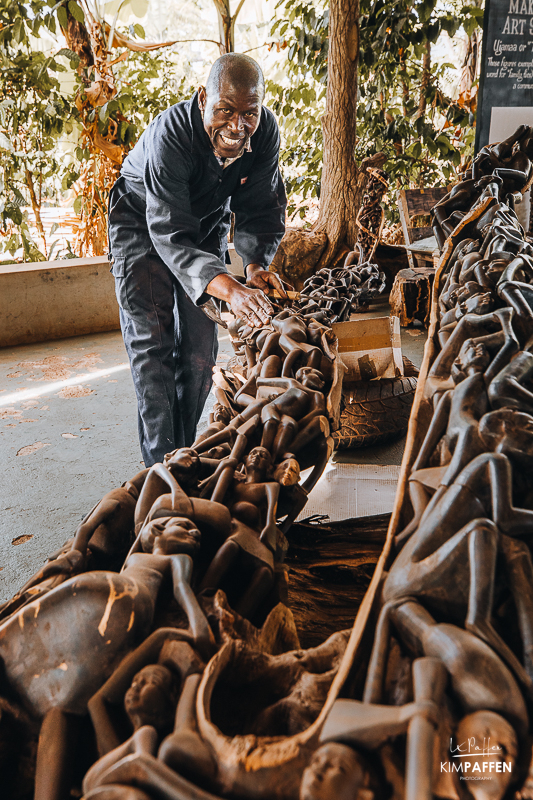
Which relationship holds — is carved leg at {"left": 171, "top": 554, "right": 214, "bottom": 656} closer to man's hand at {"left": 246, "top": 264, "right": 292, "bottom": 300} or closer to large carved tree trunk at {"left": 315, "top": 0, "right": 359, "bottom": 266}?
man's hand at {"left": 246, "top": 264, "right": 292, "bottom": 300}

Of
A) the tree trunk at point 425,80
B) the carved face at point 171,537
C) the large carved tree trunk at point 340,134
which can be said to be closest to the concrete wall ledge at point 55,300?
the large carved tree trunk at point 340,134

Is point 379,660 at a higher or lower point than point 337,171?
lower

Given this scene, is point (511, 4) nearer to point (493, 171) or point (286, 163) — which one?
point (493, 171)

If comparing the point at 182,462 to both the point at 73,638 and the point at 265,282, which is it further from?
the point at 265,282

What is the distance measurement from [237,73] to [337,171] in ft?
9.37

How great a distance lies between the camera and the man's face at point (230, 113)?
5.00 feet

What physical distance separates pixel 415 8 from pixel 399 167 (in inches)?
47.9

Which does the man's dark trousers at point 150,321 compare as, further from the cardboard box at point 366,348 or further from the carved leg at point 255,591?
the carved leg at point 255,591

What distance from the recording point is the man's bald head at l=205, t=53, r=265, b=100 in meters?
1.50

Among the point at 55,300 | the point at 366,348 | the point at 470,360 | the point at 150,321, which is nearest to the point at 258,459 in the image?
the point at 470,360

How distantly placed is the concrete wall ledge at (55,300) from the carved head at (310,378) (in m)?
3.77

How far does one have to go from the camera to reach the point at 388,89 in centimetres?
503

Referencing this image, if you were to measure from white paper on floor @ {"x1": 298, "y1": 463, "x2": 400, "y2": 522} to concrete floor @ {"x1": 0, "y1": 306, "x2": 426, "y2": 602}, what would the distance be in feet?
0.97

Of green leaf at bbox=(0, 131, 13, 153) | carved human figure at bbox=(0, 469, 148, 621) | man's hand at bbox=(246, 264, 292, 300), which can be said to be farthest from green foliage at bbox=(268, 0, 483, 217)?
carved human figure at bbox=(0, 469, 148, 621)
